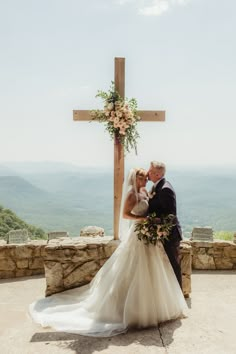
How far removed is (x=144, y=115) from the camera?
6.19 meters

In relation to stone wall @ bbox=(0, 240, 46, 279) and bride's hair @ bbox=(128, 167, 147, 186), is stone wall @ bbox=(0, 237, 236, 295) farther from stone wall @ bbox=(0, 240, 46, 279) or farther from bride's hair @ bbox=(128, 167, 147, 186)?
stone wall @ bbox=(0, 240, 46, 279)

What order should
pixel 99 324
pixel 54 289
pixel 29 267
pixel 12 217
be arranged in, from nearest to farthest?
pixel 99 324 < pixel 54 289 < pixel 29 267 < pixel 12 217

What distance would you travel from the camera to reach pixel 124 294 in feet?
15.9

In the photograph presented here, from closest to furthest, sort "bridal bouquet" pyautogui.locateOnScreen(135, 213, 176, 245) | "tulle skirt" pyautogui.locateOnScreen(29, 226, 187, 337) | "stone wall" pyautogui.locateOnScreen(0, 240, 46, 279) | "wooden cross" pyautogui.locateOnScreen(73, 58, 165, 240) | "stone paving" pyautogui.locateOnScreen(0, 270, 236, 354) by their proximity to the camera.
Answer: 1. "stone paving" pyautogui.locateOnScreen(0, 270, 236, 354)
2. "tulle skirt" pyautogui.locateOnScreen(29, 226, 187, 337)
3. "bridal bouquet" pyautogui.locateOnScreen(135, 213, 176, 245)
4. "wooden cross" pyautogui.locateOnScreen(73, 58, 165, 240)
5. "stone wall" pyautogui.locateOnScreen(0, 240, 46, 279)

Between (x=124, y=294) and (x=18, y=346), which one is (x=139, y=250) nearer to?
(x=124, y=294)

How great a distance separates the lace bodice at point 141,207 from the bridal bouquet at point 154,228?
12 centimetres

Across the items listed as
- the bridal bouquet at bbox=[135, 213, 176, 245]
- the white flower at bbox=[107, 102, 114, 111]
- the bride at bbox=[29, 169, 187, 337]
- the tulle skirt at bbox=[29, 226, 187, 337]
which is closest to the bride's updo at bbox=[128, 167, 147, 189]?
the bride at bbox=[29, 169, 187, 337]

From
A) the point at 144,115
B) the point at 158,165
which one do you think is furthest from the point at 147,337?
the point at 144,115

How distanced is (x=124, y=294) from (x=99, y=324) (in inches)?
18.7

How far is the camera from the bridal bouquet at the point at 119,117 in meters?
5.63

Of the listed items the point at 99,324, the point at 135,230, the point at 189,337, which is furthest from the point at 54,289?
the point at 189,337

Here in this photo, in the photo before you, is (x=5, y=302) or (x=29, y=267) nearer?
(x=5, y=302)

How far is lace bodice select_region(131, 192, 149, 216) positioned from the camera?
16.6 feet

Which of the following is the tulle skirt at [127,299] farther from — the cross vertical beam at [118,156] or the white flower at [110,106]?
the white flower at [110,106]
